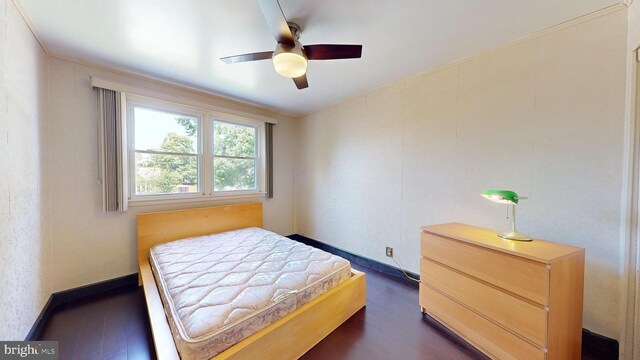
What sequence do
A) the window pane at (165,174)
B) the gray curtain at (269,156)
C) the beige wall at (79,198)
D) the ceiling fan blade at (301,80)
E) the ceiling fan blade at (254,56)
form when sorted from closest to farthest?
1. the ceiling fan blade at (254,56)
2. the ceiling fan blade at (301,80)
3. the beige wall at (79,198)
4. the window pane at (165,174)
5. the gray curtain at (269,156)

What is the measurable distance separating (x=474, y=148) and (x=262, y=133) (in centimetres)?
302

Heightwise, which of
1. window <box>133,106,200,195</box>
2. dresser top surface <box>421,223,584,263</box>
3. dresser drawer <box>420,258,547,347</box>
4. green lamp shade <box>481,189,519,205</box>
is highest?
window <box>133,106,200,195</box>

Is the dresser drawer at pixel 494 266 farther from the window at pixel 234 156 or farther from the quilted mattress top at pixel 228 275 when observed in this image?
the window at pixel 234 156

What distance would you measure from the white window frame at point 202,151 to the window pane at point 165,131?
51 mm

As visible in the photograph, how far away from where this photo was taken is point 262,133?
3.75m

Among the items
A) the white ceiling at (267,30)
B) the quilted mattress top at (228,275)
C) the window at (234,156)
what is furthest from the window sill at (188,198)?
the white ceiling at (267,30)

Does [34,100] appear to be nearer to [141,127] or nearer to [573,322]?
[141,127]

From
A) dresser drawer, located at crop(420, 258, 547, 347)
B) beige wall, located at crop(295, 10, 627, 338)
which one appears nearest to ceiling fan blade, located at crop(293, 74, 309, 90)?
beige wall, located at crop(295, 10, 627, 338)

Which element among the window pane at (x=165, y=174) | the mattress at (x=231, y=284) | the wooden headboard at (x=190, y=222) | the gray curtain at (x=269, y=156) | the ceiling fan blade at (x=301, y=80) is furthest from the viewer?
the gray curtain at (x=269, y=156)

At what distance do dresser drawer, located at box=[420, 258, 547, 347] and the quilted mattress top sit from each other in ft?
2.60

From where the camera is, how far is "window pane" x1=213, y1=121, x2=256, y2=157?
10.8 ft

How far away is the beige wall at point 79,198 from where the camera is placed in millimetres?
2152

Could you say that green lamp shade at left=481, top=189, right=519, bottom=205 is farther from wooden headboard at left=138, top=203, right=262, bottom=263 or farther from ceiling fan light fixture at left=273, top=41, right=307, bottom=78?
wooden headboard at left=138, top=203, right=262, bottom=263

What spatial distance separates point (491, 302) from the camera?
1485 millimetres
